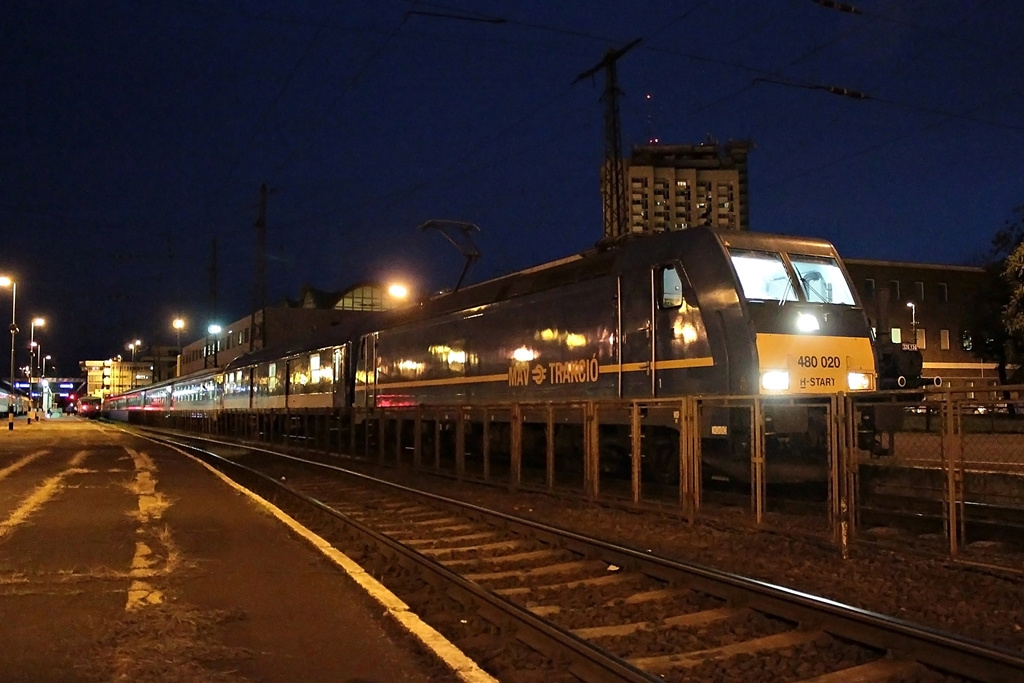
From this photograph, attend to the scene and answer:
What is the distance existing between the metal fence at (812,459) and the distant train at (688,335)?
7 centimetres

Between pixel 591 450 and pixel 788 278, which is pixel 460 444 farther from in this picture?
pixel 788 278

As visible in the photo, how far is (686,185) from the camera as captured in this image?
2350 inches

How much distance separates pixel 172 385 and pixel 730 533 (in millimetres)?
58951

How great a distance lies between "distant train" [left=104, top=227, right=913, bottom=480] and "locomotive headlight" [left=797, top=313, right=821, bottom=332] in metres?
0.02

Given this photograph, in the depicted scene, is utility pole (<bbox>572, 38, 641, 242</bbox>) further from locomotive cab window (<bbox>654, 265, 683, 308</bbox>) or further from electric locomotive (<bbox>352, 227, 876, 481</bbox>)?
locomotive cab window (<bbox>654, 265, 683, 308</bbox>)

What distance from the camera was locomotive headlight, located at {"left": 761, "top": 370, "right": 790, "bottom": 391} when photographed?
11.3 m

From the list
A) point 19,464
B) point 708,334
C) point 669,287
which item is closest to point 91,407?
point 19,464

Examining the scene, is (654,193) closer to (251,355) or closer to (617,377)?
(251,355)

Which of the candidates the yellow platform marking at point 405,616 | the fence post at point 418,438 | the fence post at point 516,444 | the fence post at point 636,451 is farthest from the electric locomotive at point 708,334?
the yellow platform marking at point 405,616

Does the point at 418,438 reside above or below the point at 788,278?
below

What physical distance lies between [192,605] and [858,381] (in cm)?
884

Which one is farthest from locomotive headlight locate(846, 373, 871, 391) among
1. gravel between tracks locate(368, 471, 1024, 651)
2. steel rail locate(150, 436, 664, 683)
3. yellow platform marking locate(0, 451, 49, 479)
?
yellow platform marking locate(0, 451, 49, 479)

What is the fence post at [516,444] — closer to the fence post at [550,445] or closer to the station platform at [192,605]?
the fence post at [550,445]

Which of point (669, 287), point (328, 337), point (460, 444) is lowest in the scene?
point (460, 444)
